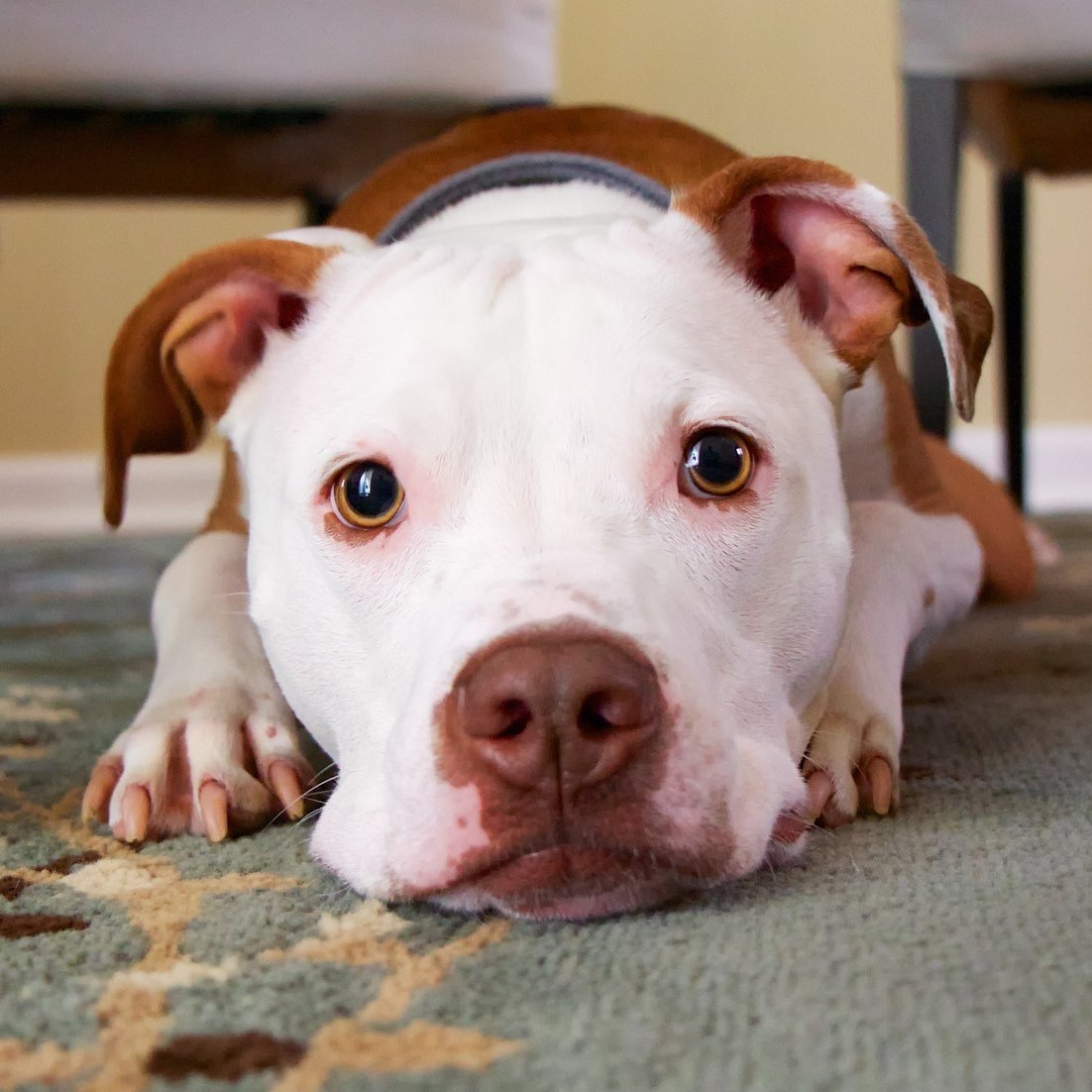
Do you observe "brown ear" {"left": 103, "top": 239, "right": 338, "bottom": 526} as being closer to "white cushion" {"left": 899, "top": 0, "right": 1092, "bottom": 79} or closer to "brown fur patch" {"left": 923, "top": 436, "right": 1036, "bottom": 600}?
"brown fur patch" {"left": 923, "top": 436, "right": 1036, "bottom": 600}

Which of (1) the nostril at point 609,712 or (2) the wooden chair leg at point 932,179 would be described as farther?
(2) the wooden chair leg at point 932,179

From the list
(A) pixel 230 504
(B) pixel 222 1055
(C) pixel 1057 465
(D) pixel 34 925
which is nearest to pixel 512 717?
(B) pixel 222 1055

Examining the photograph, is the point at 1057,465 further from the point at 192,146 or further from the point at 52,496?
the point at 52,496

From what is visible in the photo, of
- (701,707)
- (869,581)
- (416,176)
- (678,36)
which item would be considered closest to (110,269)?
(678,36)

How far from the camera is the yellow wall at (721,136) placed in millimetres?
4145

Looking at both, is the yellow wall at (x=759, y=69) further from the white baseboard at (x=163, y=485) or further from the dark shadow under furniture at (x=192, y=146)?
the dark shadow under furniture at (x=192, y=146)

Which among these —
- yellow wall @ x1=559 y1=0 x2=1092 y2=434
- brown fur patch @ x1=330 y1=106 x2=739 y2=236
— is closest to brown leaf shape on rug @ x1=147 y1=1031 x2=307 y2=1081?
brown fur patch @ x1=330 y1=106 x2=739 y2=236

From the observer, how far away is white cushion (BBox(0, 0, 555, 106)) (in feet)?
8.05

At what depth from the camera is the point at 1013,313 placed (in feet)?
12.2

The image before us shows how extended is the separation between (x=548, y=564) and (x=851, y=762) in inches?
15.3

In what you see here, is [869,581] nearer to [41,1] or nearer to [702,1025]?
[702,1025]

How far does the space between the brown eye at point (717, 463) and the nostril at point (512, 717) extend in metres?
0.32

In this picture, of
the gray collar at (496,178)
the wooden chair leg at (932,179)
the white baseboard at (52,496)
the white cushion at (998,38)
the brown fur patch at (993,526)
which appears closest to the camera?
the gray collar at (496,178)

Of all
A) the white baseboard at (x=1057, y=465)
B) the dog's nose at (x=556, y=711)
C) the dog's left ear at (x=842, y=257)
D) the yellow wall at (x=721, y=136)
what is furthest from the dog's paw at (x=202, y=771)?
the white baseboard at (x=1057, y=465)
